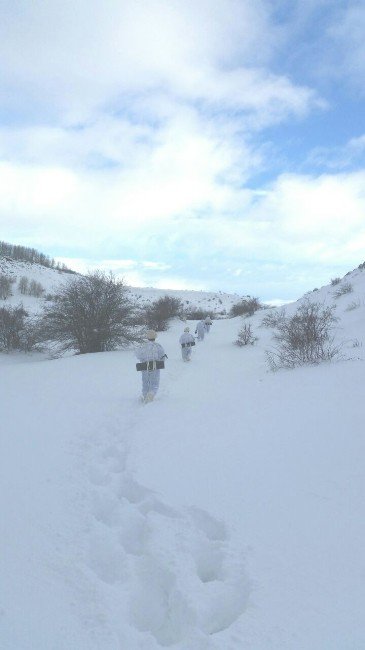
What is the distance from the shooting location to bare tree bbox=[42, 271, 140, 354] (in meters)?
21.0

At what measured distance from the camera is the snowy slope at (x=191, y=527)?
101 inches

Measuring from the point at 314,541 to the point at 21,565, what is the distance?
7.61 ft

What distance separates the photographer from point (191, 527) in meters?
3.76

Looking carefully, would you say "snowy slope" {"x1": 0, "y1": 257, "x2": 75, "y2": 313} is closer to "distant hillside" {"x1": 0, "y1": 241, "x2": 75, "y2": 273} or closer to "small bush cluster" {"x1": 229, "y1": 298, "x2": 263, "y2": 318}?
"distant hillside" {"x1": 0, "y1": 241, "x2": 75, "y2": 273}

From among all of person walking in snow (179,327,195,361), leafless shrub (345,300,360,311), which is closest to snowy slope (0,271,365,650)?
person walking in snow (179,327,195,361)

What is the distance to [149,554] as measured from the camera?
340 centimetres

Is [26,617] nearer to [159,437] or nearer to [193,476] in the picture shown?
[193,476]

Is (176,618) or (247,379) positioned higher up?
(247,379)

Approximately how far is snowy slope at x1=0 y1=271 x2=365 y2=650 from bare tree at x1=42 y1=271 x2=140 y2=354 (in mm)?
13538

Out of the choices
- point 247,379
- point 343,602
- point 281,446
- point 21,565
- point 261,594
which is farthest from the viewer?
point 247,379

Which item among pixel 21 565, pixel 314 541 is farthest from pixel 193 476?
pixel 21 565

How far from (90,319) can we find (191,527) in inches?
709

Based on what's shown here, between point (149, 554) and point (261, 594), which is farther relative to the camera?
point (149, 554)

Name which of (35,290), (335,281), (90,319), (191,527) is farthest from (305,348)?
(35,290)
